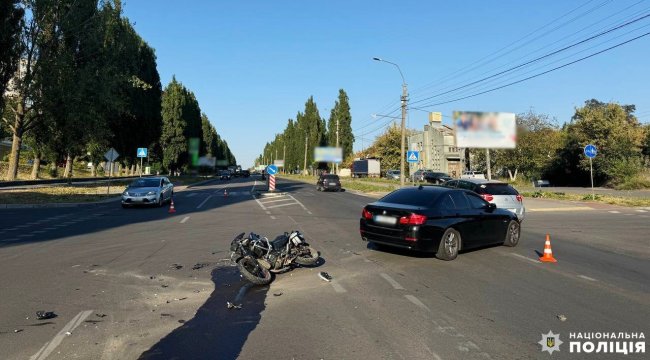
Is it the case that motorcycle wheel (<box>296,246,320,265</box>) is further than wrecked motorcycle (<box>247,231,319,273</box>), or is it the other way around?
motorcycle wheel (<box>296,246,320,265</box>)

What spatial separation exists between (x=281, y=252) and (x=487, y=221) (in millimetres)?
4840

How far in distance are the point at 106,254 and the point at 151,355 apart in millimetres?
5834

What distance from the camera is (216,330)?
4688 millimetres

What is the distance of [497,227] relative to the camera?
987 cm

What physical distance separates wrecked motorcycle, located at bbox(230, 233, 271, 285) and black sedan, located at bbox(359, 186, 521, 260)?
277 cm

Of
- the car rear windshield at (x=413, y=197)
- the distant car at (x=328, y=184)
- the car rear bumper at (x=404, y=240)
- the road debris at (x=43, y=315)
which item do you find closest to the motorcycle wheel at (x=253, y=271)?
the road debris at (x=43, y=315)

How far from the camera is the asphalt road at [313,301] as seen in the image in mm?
4297

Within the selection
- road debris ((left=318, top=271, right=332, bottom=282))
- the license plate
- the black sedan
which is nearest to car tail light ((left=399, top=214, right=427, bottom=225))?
the black sedan

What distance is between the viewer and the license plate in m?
8.45

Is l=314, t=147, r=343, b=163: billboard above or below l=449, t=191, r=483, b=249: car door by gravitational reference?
above

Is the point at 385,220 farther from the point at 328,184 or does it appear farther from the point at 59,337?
the point at 328,184

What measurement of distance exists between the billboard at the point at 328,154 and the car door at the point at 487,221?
56.3 m

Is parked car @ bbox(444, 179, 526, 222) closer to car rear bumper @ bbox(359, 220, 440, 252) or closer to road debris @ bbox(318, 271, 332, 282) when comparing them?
car rear bumper @ bbox(359, 220, 440, 252)

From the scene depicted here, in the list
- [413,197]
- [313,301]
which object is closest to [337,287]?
[313,301]
